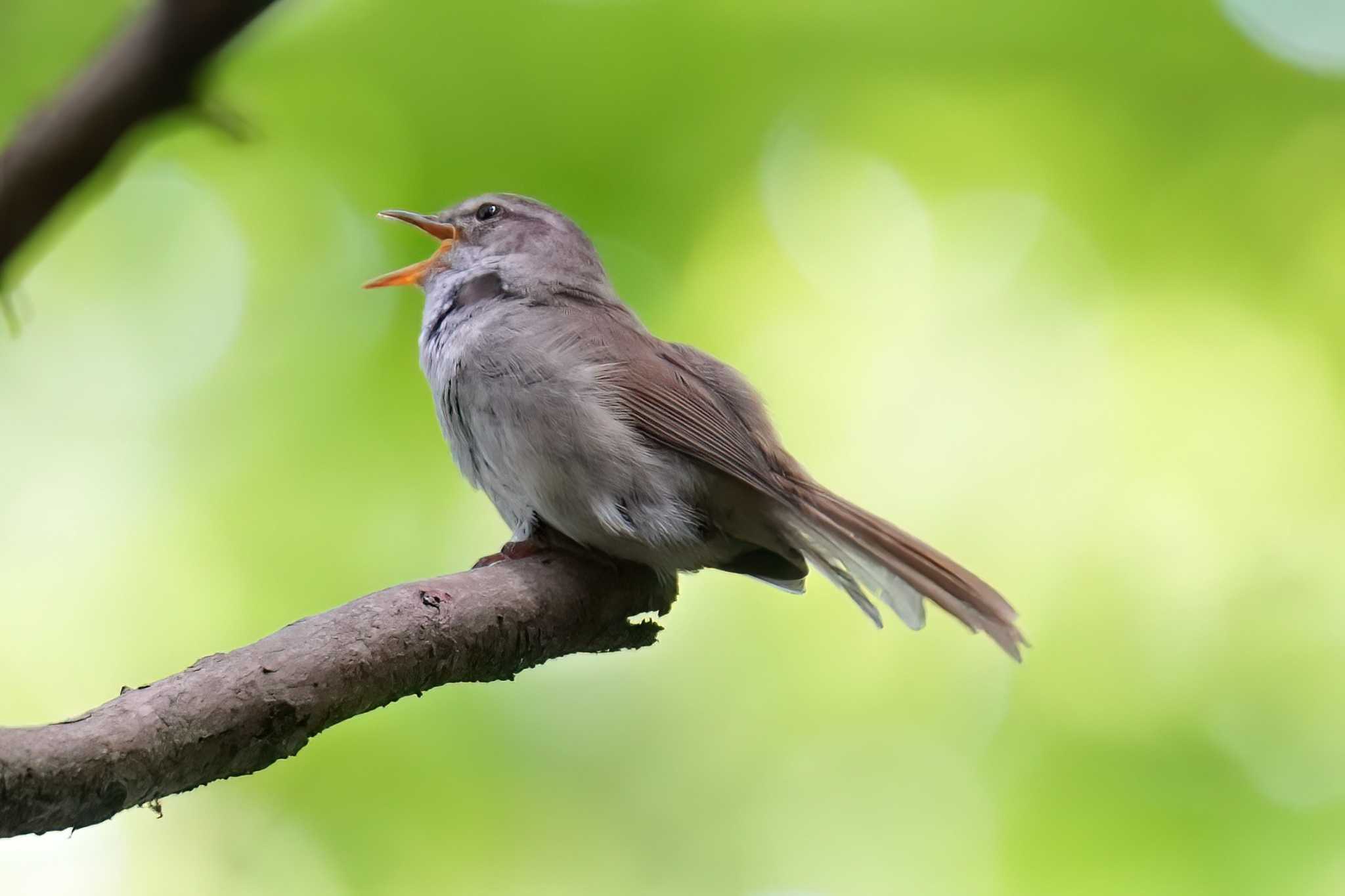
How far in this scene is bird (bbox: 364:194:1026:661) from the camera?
3.97 m

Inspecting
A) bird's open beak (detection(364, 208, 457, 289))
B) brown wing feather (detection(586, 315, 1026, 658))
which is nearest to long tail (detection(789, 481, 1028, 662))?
brown wing feather (detection(586, 315, 1026, 658))

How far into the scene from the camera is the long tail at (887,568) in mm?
3662

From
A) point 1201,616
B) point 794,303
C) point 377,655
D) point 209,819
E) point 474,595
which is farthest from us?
point 794,303

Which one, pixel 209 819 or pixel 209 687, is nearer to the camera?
pixel 209 687

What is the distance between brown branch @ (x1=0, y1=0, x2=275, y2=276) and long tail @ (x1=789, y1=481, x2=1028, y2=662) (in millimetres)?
2822

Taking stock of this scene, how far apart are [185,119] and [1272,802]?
20.8ft

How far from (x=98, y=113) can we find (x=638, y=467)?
2.82 m

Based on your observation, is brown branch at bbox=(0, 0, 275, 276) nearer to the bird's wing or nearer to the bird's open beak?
the bird's wing

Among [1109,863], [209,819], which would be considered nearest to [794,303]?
[1109,863]

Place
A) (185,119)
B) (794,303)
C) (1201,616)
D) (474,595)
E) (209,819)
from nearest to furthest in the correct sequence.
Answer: (185,119) → (474,595) → (209,819) → (1201,616) → (794,303)

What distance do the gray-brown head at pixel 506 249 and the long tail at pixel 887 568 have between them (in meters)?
1.36

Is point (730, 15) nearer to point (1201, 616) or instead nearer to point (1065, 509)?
point (1065, 509)

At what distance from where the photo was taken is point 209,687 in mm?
2459

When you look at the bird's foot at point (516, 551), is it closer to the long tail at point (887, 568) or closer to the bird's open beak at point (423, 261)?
the long tail at point (887, 568)
